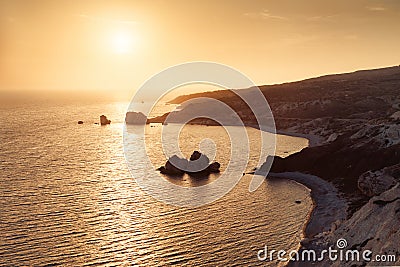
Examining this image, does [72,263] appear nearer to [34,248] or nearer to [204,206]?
[34,248]

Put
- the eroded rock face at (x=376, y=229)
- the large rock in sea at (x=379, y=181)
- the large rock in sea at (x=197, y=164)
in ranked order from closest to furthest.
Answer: the eroded rock face at (x=376, y=229) < the large rock in sea at (x=379, y=181) < the large rock in sea at (x=197, y=164)

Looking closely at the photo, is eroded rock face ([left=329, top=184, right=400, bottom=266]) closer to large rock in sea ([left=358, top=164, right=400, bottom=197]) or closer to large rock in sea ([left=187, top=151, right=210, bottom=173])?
large rock in sea ([left=358, top=164, right=400, bottom=197])

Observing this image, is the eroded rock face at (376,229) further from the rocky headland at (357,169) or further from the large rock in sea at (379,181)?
the large rock in sea at (379,181)

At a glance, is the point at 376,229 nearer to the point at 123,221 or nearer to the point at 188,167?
the point at 123,221

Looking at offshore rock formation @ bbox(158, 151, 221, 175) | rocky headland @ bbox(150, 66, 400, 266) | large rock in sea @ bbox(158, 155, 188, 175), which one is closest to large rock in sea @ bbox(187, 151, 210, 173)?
offshore rock formation @ bbox(158, 151, 221, 175)

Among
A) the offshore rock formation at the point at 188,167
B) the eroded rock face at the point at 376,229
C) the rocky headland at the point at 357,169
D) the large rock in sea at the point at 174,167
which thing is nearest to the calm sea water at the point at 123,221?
the large rock in sea at the point at 174,167

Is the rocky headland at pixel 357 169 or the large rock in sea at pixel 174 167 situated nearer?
the rocky headland at pixel 357 169
